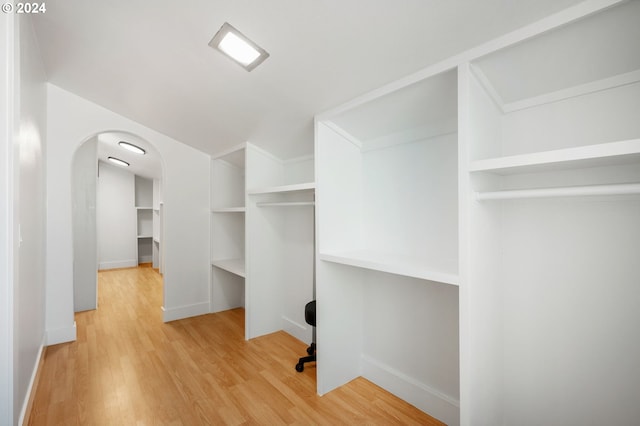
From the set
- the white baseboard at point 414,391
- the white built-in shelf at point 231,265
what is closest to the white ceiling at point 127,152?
the white built-in shelf at point 231,265

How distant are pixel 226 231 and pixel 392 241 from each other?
2.52 metres

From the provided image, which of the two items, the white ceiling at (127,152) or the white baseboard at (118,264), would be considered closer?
the white ceiling at (127,152)

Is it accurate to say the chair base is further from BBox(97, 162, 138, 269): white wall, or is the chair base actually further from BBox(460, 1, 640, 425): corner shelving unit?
BBox(97, 162, 138, 269): white wall

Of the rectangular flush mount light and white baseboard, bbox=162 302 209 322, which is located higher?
the rectangular flush mount light

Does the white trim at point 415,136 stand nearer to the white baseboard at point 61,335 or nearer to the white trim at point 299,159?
the white trim at point 299,159

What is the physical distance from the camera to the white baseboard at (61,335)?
271 cm

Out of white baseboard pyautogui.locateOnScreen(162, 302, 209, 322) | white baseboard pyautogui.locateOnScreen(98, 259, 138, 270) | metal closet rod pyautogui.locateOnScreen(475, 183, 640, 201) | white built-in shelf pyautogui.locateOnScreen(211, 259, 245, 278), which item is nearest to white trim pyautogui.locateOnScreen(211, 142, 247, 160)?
white built-in shelf pyautogui.locateOnScreen(211, 259, 245, 278)

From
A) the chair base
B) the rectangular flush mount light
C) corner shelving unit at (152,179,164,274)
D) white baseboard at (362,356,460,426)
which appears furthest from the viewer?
corner shelving unit at (152,179,164,274)

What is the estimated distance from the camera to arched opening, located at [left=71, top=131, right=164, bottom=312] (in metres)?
3.81

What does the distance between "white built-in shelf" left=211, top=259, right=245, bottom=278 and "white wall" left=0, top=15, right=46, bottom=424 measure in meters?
1.56

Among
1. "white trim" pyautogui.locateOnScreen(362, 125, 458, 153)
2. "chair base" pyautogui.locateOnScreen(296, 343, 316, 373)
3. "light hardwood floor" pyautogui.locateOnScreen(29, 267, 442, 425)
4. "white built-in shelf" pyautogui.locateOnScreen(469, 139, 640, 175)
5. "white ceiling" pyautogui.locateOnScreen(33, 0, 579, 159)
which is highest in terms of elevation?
"white ceiling" pyautogui.locateOnScreen(33, 0, 579, 159)

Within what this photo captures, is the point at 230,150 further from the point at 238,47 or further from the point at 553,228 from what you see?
the point at 553,228

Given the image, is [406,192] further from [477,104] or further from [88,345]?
[88,345]

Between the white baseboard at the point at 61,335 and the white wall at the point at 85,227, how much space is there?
1.08 m
